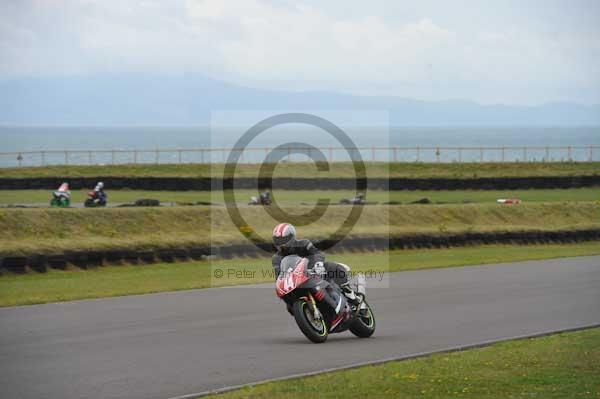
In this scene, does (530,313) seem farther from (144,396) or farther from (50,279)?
(50,279)

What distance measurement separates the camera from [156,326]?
43.5 ft

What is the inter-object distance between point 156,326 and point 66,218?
13.2 m

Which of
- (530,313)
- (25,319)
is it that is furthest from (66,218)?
(530,313)

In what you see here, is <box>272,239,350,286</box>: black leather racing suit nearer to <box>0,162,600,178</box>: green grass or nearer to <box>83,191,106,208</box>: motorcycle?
<box>83,191,106,208</box>: motorcycle

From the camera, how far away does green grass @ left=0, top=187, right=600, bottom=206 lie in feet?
136

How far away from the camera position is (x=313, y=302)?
11.7 m

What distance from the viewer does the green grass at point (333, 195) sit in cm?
4156

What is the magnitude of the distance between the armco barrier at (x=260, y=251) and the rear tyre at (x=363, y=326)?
10.5 metres

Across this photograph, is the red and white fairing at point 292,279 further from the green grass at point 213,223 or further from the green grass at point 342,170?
the green grass at point 342,170

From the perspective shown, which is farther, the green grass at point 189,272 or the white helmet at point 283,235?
the green grass at point 189,272

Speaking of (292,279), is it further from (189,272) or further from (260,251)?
(260,251)

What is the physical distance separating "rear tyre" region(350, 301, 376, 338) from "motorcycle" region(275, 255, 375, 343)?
2 centimetres

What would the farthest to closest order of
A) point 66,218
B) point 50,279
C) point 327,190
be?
point 327,190 < point 66,218 < point 50,279

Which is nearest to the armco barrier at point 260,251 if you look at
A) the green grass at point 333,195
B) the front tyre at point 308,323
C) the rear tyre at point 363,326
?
the rear tyre at point 363,326
